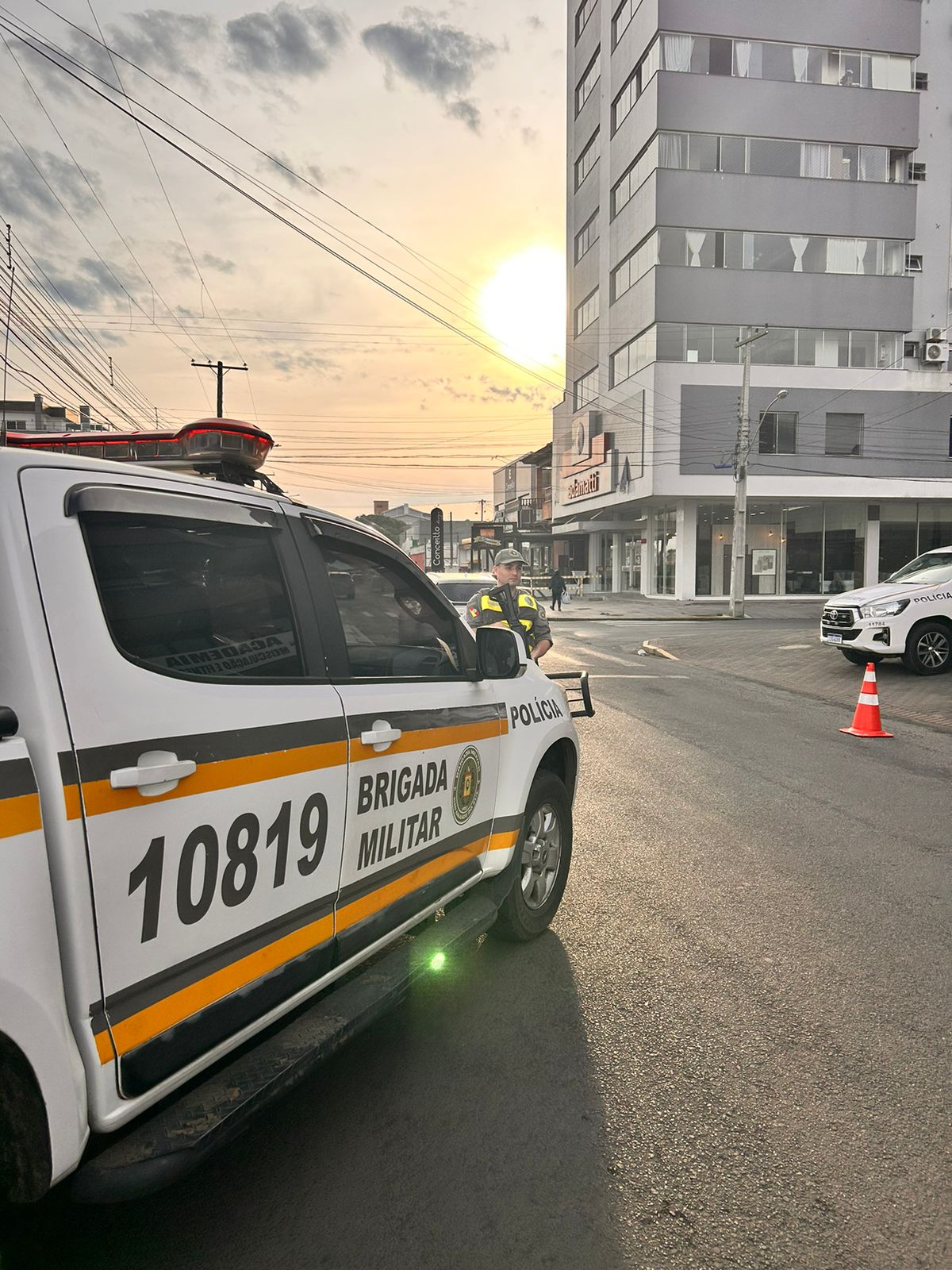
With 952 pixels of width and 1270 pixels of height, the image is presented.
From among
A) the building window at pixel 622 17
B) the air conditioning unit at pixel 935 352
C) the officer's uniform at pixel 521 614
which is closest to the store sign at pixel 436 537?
the officer's uniform at pixel 521 614

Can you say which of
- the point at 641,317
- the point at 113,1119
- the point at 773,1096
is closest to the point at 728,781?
the point at 773,1096

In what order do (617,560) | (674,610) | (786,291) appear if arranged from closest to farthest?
(674,610)
(786,291)
(617,560)

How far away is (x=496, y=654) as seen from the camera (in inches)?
136

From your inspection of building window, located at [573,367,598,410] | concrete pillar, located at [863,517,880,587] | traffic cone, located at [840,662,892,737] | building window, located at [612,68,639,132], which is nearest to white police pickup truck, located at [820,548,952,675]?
traffic cone, located at [840,662,892,737]

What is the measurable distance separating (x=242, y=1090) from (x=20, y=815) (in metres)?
0.97

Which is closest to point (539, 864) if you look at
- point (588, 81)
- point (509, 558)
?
point (509, 558)

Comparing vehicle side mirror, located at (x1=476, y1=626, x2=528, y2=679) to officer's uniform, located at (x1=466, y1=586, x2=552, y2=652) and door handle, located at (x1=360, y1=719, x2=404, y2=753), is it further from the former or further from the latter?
officer's uniform, located at (x1=466, y1=586, x2=552, y2=652)

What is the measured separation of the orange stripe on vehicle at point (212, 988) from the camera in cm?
178

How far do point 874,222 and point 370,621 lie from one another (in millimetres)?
40862

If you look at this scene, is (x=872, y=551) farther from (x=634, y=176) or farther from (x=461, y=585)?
(x=461, y=585)

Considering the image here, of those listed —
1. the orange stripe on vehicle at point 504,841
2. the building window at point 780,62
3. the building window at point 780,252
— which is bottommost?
the orange stripe on vehicle at point 504,841

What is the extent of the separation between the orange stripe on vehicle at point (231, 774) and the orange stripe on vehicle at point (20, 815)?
10cm

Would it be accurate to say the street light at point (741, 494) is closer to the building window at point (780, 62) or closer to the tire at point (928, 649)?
the building window at point (780, 62)

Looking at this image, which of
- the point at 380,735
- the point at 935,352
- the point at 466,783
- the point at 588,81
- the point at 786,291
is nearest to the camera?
the point at 380,735
